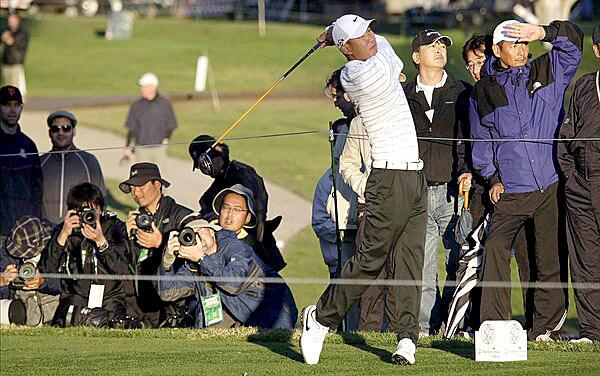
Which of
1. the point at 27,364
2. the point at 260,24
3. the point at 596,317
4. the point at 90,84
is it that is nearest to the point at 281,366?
the point at 27,364

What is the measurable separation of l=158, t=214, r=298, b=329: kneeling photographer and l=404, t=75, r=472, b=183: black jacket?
A: 1.39m

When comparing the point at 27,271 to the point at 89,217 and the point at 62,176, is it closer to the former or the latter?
the point at 89,217

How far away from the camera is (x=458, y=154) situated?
27.5ft

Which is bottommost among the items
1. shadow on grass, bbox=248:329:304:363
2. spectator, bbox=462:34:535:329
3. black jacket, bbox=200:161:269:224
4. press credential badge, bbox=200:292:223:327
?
shadow on grass, bbox=248:329:304:363

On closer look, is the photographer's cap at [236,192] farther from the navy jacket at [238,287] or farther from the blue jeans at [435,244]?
the blue jeans at [435,244]

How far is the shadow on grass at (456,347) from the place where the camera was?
7314 mm

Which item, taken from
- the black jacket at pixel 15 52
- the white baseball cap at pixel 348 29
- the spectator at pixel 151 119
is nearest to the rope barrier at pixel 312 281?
the white baseball cap at pixel 348 29

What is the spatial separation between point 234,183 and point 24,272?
1.73 metres

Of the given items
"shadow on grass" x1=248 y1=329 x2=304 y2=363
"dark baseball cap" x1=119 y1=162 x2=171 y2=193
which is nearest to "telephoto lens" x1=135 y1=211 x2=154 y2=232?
"dark baseball cap" x1=119 y1=162 x2=171 y2=193

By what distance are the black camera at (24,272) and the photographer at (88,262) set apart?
10 cm

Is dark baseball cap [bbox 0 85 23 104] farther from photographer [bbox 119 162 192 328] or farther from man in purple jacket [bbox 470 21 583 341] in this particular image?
man in purple jacket [bbox 470 21 583 341]

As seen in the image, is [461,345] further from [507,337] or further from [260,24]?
[260,24]

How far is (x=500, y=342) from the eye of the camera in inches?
273

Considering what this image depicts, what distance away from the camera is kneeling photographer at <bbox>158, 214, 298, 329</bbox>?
8305mm
